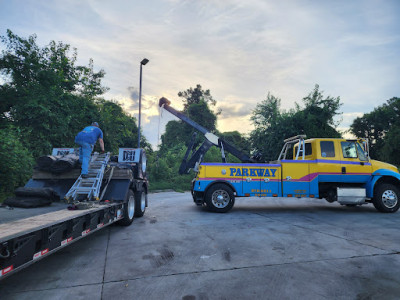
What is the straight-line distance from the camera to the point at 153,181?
23.4m

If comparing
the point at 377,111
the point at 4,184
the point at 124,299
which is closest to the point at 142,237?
the point at 124,299

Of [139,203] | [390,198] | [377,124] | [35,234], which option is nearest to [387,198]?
[390,198]

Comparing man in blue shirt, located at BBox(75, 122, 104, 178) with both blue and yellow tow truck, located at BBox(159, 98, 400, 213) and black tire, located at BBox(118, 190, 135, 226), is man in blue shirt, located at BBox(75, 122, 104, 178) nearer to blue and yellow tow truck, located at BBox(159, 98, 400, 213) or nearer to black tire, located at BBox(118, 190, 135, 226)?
black tire, located at BBox(118, 190, 135, 226)

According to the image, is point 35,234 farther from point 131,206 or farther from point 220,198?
point 220,198

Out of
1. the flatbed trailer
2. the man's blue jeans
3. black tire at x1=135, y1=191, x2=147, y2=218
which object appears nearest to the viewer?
the flatbed trailer

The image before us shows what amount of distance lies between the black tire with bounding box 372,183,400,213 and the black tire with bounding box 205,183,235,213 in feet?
16.6

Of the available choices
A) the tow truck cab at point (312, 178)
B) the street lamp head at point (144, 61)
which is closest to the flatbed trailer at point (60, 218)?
the tow truck cab at point (312, 178)

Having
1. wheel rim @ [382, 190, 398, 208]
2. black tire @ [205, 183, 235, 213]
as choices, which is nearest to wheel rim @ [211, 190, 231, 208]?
black tire @ [205, 183, 235, 213]

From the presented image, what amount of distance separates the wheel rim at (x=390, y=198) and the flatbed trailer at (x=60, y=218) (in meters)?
8.18

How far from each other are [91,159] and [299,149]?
7.32 metres

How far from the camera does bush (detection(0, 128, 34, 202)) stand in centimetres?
954

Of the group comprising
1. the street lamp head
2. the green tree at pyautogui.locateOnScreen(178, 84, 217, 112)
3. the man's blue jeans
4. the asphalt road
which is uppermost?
the green tree at pyautogui.locateOnScreen(178, 84, 217, 112)

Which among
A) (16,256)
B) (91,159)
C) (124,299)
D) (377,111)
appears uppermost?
(377,111)

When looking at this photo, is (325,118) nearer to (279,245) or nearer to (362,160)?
(362,160)
